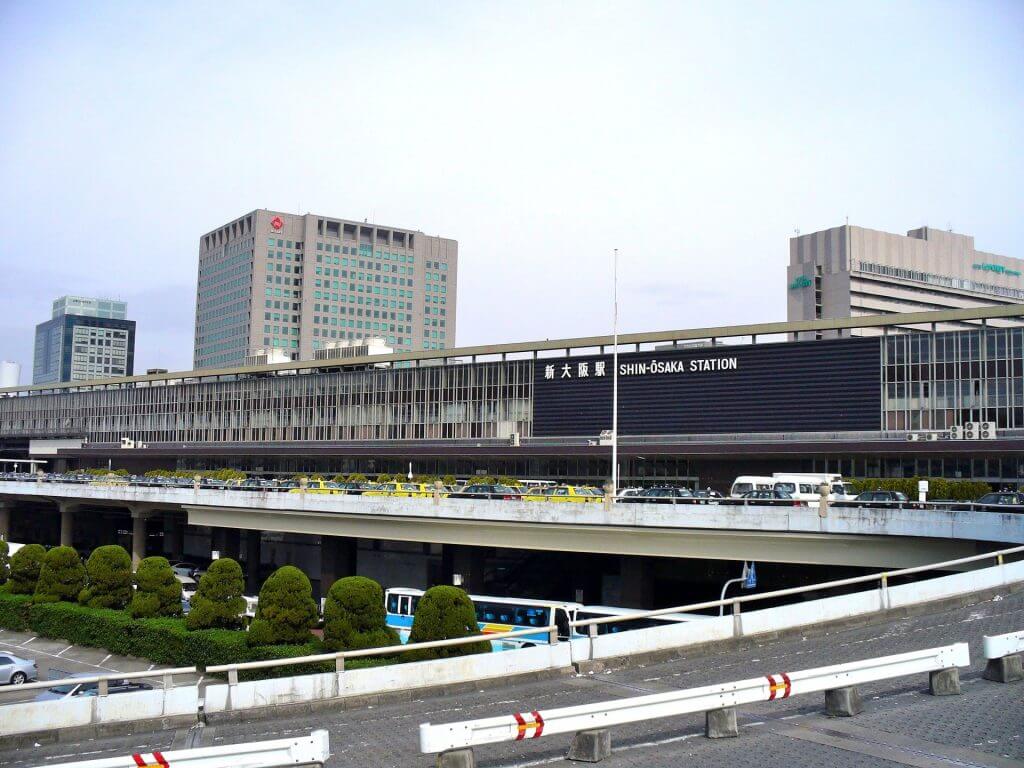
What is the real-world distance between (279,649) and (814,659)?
21101mm

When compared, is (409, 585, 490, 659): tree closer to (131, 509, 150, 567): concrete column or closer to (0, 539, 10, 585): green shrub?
(0, 539, 10, 585): green shrub

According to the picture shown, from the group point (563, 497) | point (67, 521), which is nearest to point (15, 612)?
point (563, 497)

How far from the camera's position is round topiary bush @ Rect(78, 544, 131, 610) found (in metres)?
43.8

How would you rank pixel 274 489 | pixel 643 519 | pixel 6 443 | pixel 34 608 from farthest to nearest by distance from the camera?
pixel 6 443, pixel 274 489, pixel 34 608, pixel 643 519

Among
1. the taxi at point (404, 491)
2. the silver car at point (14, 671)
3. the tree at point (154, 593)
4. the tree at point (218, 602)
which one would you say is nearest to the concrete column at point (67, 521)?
the taxi at point (404, 491)

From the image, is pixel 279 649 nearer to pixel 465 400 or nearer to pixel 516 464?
pixel 516 464

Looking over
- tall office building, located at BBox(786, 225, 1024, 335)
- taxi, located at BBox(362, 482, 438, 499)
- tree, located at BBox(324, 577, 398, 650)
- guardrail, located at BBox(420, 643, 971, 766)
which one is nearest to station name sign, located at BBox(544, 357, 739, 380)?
taxi, located at BBox(362, 482, 438, 499)

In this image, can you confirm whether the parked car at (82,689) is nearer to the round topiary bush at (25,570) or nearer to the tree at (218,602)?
the tree at (218,602)

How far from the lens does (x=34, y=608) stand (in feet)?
151

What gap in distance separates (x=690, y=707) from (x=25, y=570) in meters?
45.2

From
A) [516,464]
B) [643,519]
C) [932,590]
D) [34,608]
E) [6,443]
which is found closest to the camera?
[932,590]

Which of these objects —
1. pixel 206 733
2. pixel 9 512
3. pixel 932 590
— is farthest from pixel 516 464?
pixel 206 733

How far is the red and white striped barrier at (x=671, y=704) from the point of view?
11844 mm

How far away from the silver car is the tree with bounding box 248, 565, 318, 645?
8.26m
